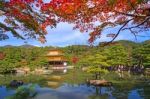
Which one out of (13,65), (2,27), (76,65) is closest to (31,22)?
(2,27)

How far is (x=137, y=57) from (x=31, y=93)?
28.1 metres

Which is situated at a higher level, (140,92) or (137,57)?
(137,57)

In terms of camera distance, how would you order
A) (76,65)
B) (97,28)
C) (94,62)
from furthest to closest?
(76,65)
(94,62)
(97,28)

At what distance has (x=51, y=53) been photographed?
77.8 meters

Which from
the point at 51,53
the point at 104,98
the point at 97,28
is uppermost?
the point at 51,53

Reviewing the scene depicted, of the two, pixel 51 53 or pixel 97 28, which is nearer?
pixel 97 28

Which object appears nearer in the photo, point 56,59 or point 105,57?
point 105,57

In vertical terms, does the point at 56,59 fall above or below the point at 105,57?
above

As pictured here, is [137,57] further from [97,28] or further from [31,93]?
[97,28]

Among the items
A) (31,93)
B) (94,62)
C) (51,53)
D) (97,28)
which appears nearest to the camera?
(97,28)

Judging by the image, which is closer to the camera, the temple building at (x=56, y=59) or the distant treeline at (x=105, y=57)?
the distant treeline at (x=105, y=57)

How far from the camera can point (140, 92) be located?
981 inches

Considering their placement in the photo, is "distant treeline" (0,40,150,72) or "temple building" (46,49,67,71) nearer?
"distant treeline" (0,40,150,72)

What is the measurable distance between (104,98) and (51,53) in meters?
56.5
